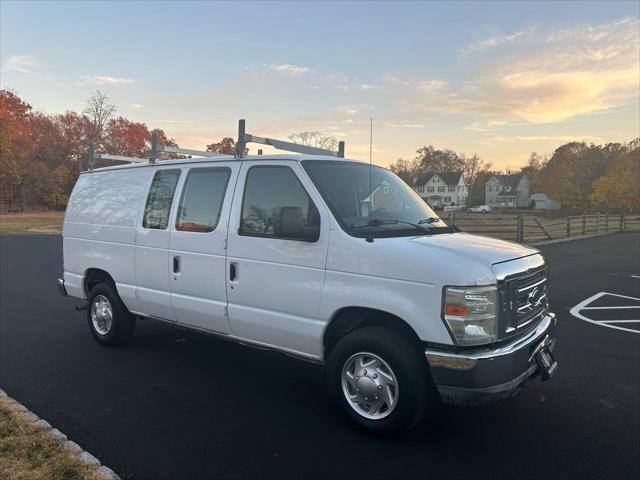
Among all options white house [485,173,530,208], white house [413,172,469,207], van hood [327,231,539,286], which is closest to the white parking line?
van hood [327,231,539,286]

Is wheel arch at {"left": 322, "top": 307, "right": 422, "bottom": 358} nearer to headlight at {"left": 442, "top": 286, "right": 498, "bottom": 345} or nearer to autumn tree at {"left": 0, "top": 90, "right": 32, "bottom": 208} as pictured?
headlight at {"left": 442, "top": 286, "right": 498, "bottom": 345}

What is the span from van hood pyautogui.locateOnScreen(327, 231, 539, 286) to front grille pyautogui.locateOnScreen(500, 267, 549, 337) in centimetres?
17

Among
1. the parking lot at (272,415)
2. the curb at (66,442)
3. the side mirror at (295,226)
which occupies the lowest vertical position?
the parking lot at (272,415)

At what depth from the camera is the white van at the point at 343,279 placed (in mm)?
3428

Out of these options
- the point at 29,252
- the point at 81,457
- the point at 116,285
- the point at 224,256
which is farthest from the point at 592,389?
the point at 29,252

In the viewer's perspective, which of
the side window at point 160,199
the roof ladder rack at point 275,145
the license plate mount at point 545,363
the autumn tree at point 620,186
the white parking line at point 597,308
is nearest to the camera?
the license plate mount at point 545,363

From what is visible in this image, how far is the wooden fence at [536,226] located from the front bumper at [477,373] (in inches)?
564

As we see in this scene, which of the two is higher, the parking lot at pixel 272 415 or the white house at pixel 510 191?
the white house at pixel 510 191

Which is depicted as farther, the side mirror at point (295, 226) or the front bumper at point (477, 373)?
the side mirror at point (295, 226)

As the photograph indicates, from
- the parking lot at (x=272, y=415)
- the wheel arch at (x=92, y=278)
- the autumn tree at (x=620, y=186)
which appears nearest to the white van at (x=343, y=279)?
the parking lot at (x=272, y=415)

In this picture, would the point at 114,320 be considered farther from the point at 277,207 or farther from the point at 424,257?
the point at 424,257

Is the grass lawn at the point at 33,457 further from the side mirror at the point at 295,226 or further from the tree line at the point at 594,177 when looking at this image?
the tree line at the point at 594,177

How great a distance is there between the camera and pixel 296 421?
13.4 ft

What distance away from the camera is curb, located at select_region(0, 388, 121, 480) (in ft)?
10.4
